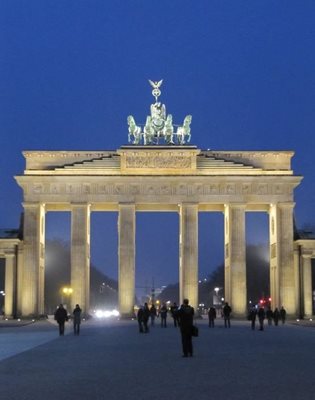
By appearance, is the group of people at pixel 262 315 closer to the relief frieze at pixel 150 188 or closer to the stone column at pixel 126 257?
the relief frieze at pixel 150 188

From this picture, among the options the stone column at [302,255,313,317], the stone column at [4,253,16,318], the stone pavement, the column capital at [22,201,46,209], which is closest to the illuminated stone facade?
the column capital at [22,201,46,209]

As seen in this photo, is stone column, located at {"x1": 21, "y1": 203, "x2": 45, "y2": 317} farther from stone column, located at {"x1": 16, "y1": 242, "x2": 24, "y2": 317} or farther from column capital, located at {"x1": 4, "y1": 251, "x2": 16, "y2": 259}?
column capital, located at {"x1": 4, "y1": 251, "x2": 16, "y2": 259}

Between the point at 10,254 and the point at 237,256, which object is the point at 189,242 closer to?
the point at 237,256

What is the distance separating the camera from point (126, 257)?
80750 mm

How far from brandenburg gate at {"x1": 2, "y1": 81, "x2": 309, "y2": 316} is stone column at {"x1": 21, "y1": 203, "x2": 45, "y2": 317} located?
0.09 m

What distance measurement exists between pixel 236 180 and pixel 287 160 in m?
5.95

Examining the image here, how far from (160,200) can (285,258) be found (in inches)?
515

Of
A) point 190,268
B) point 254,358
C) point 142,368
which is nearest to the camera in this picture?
point 142,368

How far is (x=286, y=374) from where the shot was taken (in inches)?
819

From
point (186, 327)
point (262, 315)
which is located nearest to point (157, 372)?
point (186, 327)

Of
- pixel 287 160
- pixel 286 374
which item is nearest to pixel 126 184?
pixel 287 160

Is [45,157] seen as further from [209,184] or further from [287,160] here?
[287,160]

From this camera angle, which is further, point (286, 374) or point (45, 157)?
point (45, 157)

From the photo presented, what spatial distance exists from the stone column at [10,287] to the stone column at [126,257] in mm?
10229
